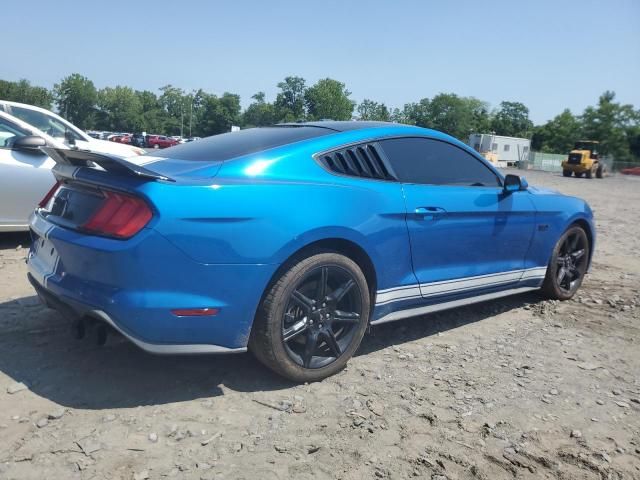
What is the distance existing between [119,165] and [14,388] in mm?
1285

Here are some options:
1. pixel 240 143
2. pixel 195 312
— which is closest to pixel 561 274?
pixel 240 143

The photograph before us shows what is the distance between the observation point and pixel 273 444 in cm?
244

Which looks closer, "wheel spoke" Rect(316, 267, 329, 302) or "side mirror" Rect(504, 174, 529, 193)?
"wheel spoke" Rect(316, 267, 329, 302)

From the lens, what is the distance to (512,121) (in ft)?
364

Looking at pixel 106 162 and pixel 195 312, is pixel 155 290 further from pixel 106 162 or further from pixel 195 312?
pixel 106 162

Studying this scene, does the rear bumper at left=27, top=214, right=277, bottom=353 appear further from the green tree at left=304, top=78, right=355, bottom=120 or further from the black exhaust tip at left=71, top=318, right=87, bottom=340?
the green tree at left=304, top=78, right=355, bottom=120

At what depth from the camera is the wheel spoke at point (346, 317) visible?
3.08 m

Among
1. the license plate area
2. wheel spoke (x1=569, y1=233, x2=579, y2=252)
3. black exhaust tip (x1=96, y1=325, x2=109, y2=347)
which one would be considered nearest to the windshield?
the license plate area

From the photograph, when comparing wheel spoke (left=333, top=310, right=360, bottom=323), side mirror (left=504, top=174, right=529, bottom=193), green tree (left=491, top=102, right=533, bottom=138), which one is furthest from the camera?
green tree (left=491, top=102, right=533, bottom=138)

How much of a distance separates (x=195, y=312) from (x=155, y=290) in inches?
8.4

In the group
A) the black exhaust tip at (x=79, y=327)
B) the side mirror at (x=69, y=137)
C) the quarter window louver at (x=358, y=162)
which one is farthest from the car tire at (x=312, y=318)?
the side mirror at (x=69, y=137)

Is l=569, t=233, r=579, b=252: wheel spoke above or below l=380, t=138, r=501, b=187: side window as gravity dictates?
below

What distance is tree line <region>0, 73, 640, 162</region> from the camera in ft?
250

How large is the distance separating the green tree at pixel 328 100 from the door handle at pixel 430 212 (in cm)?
7124
